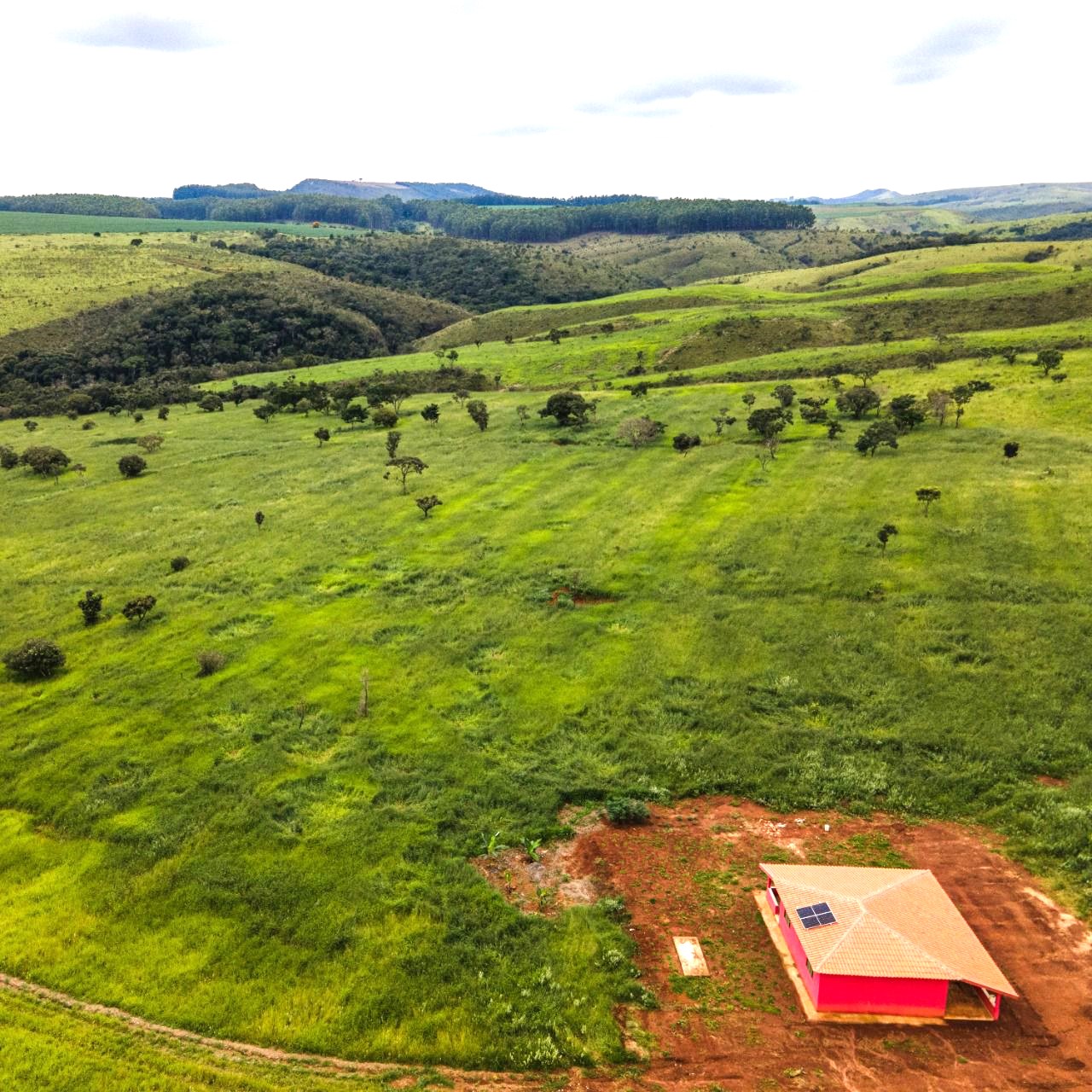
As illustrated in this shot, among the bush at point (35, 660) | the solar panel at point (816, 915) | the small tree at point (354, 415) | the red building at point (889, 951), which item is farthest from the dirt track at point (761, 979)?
the small tree at point (354, 415)

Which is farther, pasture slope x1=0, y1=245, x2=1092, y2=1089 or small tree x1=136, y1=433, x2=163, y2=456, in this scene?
small tree x1=136, y1=433, x2=163, y2=456

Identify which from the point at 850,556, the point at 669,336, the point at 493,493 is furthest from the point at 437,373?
the point at 850,556

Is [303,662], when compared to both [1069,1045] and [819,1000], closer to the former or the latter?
[819,1000]

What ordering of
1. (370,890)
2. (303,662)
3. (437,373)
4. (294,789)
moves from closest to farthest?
(370,890) → (294,789) → (303,662) → (437,373)

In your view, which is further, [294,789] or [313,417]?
[313,417]

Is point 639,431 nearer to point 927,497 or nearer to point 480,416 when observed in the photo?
point 480,416

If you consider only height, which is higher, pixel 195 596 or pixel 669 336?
pixel 669 336

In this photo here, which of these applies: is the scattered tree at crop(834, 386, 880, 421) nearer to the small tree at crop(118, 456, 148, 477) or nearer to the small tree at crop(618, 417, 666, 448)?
the small tree at crop(618, 417, 666, 448)

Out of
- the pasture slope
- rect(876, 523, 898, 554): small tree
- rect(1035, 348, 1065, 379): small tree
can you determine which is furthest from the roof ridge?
rect(1035, 348, 1065, 379): small tree
